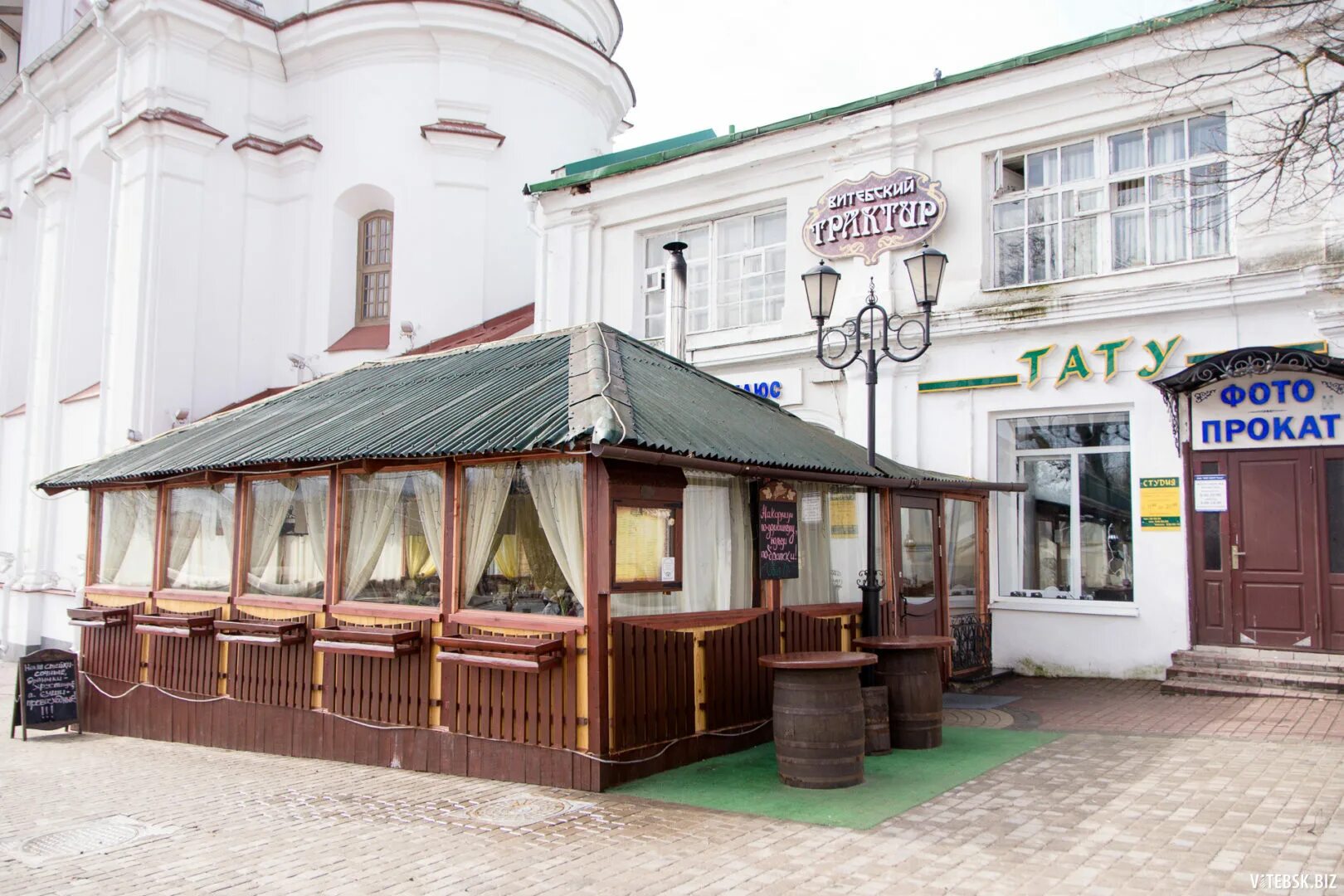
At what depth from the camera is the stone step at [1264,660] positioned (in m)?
10.6

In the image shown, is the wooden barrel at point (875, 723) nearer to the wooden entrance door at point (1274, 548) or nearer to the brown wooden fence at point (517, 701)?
the brown wooden fence at point (517, 701)

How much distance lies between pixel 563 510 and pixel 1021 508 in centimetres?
742

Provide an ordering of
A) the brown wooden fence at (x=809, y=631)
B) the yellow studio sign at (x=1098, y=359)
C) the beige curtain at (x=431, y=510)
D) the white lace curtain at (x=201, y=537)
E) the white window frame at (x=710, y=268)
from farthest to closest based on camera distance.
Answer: the white window frame at (x=710, y=268), the yellow studio sign at (x=1098, y=359), the white lace curtain at (x=201, y=537), the brown wooden fence at (x=809, y=631), the beige curtain at (x=431, y=510)

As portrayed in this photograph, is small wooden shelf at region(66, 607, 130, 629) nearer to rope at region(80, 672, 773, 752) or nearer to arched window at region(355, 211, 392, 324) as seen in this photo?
rope at region(80, 672, 773, 752)

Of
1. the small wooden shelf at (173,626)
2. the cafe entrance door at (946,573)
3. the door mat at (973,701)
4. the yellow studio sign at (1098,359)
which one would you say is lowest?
the door mat at (973,701)

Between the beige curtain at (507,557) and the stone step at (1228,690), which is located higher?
the beige curtain at (507,557)

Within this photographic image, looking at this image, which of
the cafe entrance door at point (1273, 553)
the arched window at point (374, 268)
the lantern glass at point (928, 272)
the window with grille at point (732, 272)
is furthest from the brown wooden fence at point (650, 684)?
the arched window at point (374, 268)

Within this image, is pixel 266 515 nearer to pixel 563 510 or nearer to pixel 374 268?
pixel 563 510

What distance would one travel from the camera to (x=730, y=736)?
8.78 meters

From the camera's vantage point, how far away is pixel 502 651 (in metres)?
7.95

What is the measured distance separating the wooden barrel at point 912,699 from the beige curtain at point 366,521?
4339 millimetres

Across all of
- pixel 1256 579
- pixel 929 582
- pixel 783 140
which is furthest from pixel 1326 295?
pixel 783 140

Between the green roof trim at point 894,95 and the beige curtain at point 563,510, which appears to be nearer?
the beige curtain at point 563,510

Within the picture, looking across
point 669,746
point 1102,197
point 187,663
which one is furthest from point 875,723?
point 1102,197
